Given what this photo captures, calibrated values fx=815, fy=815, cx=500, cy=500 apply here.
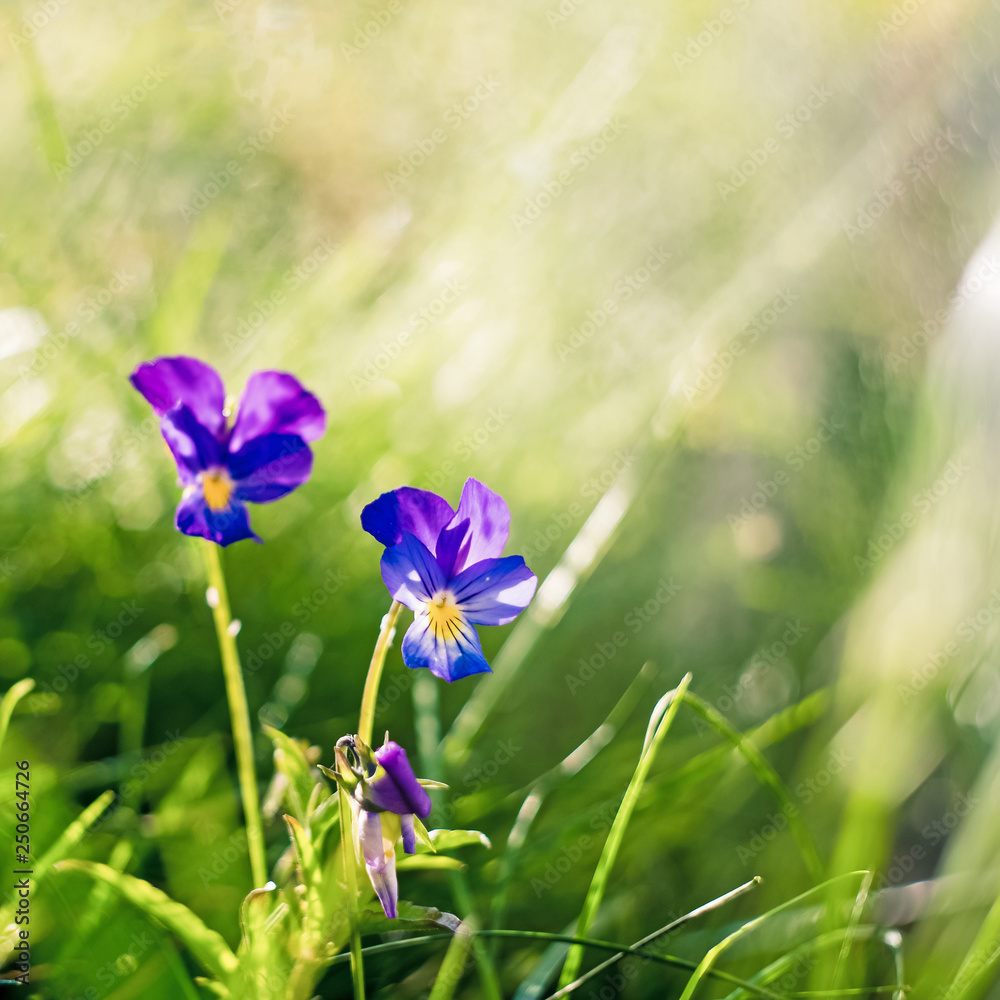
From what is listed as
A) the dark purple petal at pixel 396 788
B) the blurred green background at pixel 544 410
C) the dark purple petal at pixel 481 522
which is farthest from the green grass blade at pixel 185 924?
the dark purple petal at pixel 481 522

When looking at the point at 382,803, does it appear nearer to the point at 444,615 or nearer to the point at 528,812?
the point at 444,615

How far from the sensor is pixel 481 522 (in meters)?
0.52

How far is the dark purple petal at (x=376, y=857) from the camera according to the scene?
463 millimetres

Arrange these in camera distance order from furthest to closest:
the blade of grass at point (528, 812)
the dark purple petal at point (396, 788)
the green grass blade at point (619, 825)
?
the blade of grass at point (528, 812) → the green grass blade at point (619, 825) → the dark purple petal at point (396, 788)

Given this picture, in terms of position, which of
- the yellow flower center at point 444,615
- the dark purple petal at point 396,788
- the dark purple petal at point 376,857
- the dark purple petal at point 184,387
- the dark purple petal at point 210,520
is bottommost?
the dark purple petal at point 376,857

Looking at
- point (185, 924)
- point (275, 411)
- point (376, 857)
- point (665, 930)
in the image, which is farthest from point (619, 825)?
point (275, 411)

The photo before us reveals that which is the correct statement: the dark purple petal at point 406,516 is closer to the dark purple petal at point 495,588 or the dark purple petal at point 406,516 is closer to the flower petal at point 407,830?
the dark purple petal at point 495,588

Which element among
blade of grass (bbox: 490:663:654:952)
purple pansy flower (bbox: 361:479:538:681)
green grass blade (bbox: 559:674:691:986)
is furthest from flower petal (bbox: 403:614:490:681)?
blade of grass (bbox: 490:663:654:952)

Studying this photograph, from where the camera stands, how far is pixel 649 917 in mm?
967

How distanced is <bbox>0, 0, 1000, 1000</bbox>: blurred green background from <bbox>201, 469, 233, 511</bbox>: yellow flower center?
0.98 feet

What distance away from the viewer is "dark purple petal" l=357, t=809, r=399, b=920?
463 mm

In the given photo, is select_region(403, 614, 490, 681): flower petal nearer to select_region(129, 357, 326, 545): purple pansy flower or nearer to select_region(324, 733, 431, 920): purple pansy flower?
select_region(324, 733, 431, 920): purple pansy flower

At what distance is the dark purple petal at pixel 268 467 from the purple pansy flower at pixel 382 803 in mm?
223

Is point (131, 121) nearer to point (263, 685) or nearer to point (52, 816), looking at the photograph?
point (263, 685)
